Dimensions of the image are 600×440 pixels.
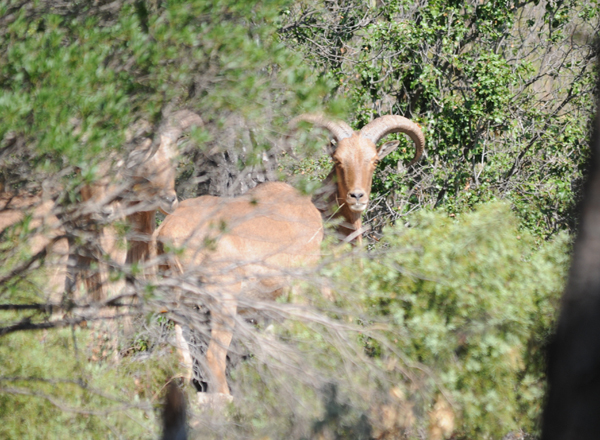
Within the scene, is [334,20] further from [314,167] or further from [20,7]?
[20,7]

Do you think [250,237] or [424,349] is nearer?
[424,349]

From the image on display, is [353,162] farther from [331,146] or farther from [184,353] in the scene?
[184,353]

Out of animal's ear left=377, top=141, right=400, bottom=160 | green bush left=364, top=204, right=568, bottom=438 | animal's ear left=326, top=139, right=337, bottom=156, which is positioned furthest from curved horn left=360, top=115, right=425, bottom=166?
green bush left=364, top=204, right=568, bottom=438

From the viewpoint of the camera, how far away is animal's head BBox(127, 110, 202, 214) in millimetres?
4582

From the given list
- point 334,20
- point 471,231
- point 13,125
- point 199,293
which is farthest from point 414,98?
point 13,125

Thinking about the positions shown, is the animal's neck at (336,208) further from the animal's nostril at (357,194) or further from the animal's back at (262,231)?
the animal's back at (262,231)

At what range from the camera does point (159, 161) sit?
200 inches

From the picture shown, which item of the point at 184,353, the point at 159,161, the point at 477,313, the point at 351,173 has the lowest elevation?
the point at 184,353

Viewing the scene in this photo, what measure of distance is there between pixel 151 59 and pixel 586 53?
7713mm

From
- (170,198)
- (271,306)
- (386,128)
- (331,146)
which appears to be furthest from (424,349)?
(386,128)

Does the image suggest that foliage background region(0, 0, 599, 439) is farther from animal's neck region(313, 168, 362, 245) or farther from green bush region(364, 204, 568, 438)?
animal's neck region(313, 168, 362, 245)

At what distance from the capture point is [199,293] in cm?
441

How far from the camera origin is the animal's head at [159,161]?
4582 millimetres

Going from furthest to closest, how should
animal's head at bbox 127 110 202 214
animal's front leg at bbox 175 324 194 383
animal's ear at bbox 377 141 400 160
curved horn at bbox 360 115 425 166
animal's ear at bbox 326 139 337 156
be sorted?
animal's ear at bbox 377 141 400 160
curved horn at bbox 360 115 425 166
animal's ear at bbox 326 139 337 156
animal's front leg at bbox 175 324 194 383
animal's head at bbox 127 110 202 214
